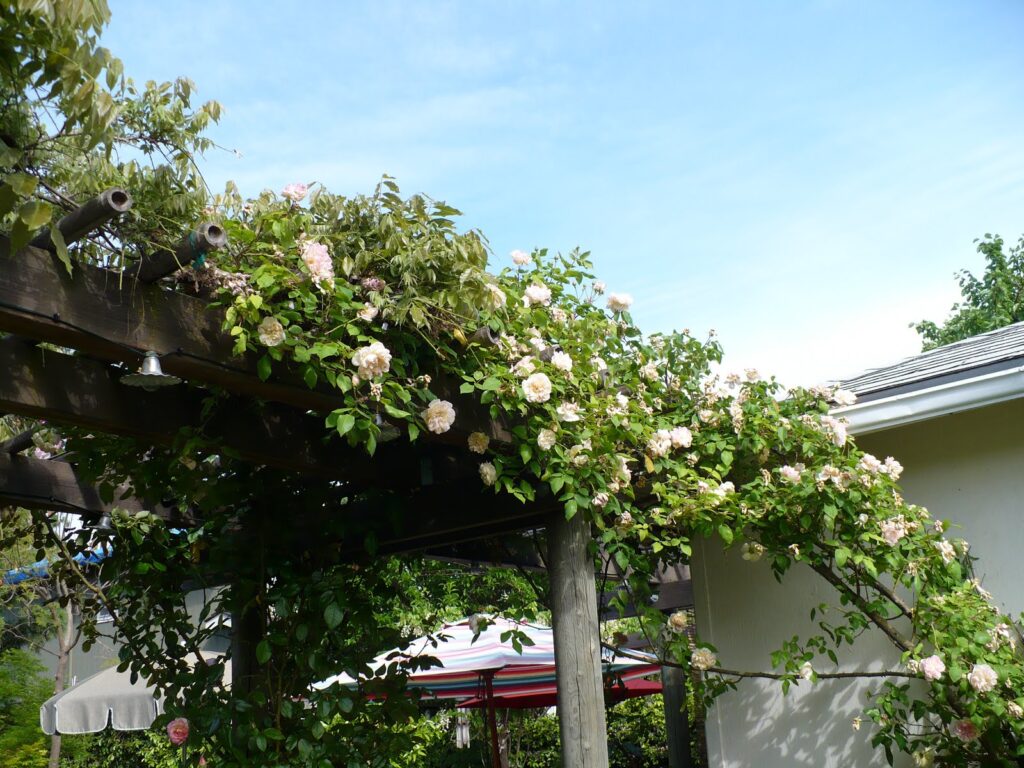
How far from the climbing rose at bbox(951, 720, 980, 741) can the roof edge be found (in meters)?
1.32

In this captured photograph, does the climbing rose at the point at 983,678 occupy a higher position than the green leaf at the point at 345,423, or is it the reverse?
the green leaf at the point at 345,423

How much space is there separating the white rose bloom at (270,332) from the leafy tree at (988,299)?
1914 cm

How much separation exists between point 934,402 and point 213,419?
311cm

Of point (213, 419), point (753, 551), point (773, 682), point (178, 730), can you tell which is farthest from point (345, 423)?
point (773, 682)

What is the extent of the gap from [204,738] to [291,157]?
2.49 m

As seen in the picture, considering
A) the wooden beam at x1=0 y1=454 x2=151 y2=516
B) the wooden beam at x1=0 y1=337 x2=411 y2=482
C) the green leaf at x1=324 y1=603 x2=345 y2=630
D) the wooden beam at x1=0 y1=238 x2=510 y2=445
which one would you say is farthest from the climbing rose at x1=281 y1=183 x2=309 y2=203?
the wooden beam at x1=0 y1=454 x2=151 y2=516

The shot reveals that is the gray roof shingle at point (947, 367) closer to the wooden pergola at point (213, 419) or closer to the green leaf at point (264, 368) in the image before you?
the wooden pergola at point (213, 419)

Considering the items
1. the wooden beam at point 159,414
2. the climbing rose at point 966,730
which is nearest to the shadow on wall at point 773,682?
the climbing rose at point 966,730

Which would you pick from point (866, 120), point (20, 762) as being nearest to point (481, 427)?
point (866, 120)

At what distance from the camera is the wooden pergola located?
2.33m

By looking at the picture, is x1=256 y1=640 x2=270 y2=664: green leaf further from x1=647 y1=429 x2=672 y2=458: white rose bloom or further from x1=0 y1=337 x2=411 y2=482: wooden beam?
x1=647 y1=429 x2=672 y2=458: white rose bloom

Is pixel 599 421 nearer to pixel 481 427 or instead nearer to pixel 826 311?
pixel 481 427

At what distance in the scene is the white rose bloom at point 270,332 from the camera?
255 centimetres

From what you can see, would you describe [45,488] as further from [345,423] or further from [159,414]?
[345,423]
